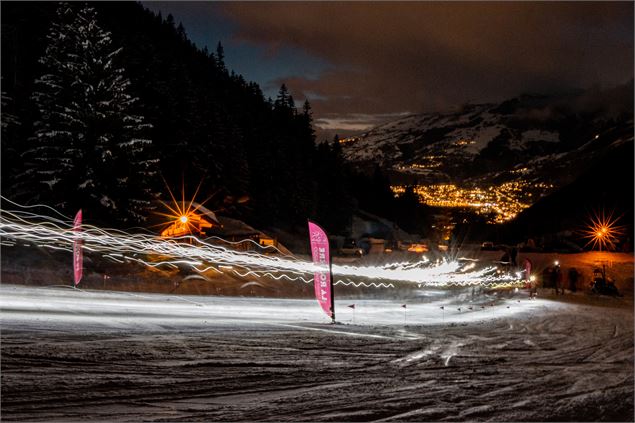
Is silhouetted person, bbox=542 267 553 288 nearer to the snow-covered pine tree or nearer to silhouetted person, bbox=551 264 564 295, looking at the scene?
silhouetted person, bbox=551 264 564 295

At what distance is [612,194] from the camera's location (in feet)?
201

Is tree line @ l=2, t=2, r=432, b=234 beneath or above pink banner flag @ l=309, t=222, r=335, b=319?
above

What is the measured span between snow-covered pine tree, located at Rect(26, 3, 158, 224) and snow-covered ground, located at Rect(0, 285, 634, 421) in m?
10.4

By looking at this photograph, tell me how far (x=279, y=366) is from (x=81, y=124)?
20927 millimetres

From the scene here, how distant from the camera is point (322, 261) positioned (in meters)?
15.3

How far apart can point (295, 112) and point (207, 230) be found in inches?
2246

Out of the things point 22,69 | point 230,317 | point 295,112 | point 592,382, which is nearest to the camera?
point 592,382

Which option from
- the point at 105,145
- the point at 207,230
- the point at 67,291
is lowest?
the point at 67,291

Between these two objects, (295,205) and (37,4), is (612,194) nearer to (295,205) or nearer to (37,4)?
(295,205)

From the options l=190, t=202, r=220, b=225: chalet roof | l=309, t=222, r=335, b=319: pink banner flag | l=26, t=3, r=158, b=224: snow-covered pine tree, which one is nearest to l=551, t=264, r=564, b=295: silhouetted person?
l=190, t=202, r=220, b=225: chalet roof

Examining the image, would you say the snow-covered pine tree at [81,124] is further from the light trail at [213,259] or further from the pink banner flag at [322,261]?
the pink banner flag at [322,261]

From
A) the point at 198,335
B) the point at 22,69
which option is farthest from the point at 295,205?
the point at 198,335

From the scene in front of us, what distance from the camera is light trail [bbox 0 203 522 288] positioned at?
20.8 metres

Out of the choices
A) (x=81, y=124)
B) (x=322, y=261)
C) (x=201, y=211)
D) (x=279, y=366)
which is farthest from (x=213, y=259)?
(x=201, y=211)
